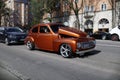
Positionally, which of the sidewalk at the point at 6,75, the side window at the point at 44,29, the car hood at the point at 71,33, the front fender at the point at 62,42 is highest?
the side window at the point at 44,29

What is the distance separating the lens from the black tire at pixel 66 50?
10.5m

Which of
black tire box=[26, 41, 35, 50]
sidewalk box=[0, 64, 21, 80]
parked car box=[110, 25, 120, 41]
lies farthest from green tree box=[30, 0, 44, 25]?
sidewalk box=[0, 64, 21, 80]

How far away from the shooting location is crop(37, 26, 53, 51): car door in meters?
11.6

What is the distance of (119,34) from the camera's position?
22484 mm

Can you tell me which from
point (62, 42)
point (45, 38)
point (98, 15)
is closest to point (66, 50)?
point (62, 42)

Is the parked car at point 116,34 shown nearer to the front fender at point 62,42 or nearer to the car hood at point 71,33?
the car hood at point 71,33

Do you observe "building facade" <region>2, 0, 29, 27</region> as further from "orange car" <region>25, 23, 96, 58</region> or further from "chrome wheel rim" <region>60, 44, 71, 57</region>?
"chrome wheel rim" <region>60, 44, 71, 57</region>

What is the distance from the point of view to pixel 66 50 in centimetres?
1070

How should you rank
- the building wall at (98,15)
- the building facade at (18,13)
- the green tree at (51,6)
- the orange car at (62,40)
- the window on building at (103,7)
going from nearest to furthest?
1. the orange car at (62,40)
2. the building wall at (98,15)
3. the window on building at (103,7)
4. the green tree at (51,6)
5. the building facade at (18,13)

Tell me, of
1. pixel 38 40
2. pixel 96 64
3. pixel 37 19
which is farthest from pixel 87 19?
pixel 96 64

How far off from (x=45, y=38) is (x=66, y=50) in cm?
171

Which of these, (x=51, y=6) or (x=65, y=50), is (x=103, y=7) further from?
(x=65, y=50)

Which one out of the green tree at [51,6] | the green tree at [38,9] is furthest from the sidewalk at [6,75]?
the green tree at [38,9]

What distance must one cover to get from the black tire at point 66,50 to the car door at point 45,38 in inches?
35.0
